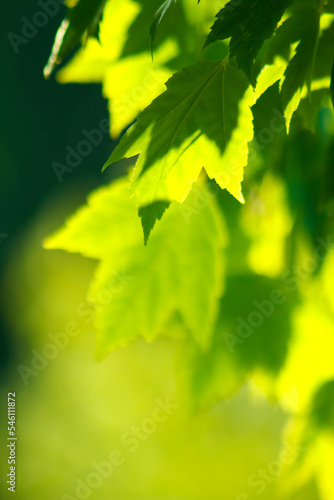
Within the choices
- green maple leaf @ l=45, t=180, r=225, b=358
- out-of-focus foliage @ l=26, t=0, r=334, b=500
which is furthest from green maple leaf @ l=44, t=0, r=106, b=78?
green maple leaf @ l=45, t=180, r=225, b=358

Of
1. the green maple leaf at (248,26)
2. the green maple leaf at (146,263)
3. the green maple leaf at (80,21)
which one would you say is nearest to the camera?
the green maple leaf at (248,26)

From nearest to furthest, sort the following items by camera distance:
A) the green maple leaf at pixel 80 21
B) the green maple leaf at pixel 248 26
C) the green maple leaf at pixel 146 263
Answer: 1. the green maple leaf at pixel 248 26
2. the green maple leaf at pixel 80 21
3. the green maple leaf at pixel 146 263

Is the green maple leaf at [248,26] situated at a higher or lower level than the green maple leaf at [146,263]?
higher

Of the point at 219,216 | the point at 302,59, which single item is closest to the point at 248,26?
the point at 302,59

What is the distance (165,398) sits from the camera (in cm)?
352

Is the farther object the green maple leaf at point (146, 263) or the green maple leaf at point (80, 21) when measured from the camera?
the green maple leaf at point (146, 263)

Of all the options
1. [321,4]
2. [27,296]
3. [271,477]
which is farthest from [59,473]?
[321,4]

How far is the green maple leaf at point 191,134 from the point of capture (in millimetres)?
566

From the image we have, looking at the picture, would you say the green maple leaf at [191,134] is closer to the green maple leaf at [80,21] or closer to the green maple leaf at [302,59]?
the green maple leaf at [302,59]

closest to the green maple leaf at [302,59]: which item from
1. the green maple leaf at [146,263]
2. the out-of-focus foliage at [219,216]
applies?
the out-of-focus foliage at [219,216]

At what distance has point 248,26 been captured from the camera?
501mm

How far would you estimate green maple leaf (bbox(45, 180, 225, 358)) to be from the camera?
0.93m

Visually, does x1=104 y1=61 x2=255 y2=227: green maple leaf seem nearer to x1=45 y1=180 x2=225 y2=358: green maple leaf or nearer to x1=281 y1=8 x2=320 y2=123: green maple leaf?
x1=281 y1=8 x2=320 y2=123: green maple leaf

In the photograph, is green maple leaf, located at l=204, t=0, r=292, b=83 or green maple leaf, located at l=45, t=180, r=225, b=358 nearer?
green maple leaf, located at l=204, t=0, r=292, b=83
